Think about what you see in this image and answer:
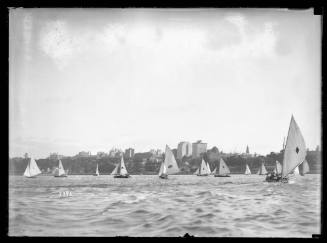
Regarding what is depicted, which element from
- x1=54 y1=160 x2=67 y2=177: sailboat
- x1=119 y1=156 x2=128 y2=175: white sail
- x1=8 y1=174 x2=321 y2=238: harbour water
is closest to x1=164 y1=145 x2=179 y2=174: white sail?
x1=8 y1=174 x2=321 y2=238: harbour water

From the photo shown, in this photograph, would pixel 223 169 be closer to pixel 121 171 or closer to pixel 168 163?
pixel 168 163

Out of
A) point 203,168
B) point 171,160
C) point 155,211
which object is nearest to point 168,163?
point 171,160

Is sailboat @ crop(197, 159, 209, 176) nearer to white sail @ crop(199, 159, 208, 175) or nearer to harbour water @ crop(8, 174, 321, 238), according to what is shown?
white sail @ crop(199, 159, 208, 175)

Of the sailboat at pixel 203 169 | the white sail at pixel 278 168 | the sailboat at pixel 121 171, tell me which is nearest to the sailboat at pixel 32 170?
the sailboat at pixel 121 171
